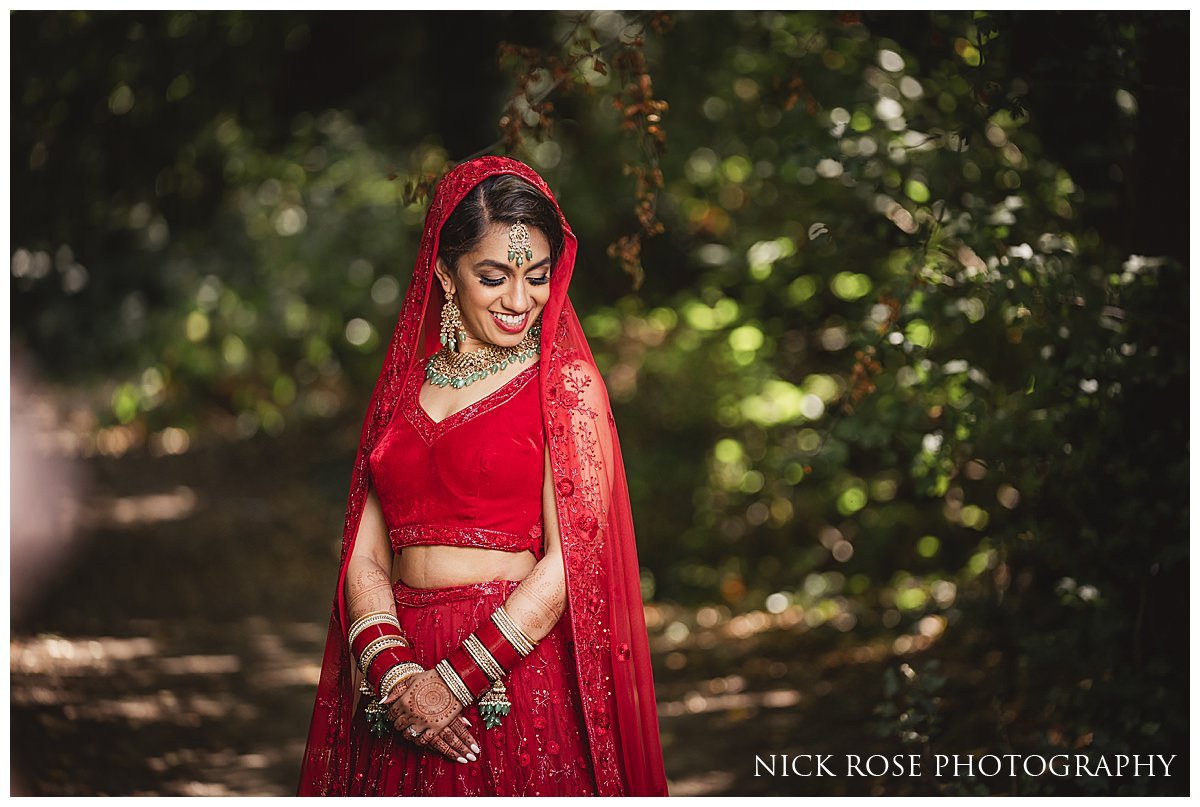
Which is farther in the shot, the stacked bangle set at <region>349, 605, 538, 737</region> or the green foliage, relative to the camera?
the green foliage

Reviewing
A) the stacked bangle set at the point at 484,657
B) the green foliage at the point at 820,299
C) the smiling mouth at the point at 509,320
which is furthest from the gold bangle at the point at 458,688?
the green foliage at the point at 820,299

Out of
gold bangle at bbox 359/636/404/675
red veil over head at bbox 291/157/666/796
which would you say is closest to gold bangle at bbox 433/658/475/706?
gold bangle at bbox 359/636/404/675

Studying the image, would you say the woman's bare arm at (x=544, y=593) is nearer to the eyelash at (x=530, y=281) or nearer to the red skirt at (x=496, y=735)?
the red skirt at (x=496, y=735)

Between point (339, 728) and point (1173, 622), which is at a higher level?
point (1173, 622)

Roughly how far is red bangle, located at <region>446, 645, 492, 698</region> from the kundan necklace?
0.57 m

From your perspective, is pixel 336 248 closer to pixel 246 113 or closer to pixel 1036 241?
pixel 246 113

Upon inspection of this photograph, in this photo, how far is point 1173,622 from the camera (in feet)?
13.2

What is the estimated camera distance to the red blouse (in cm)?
256

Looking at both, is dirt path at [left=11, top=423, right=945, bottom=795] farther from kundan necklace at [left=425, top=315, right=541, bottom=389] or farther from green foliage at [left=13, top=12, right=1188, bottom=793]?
kundan necklace at [left=425, top=315, right=541, bottom=389]

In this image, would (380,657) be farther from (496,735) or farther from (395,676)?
(496,735)

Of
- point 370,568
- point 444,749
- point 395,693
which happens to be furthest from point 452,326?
point 444,749

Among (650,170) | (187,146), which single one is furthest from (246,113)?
(650,170)

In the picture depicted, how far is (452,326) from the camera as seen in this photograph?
8.71 ft

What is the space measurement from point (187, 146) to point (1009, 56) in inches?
209
